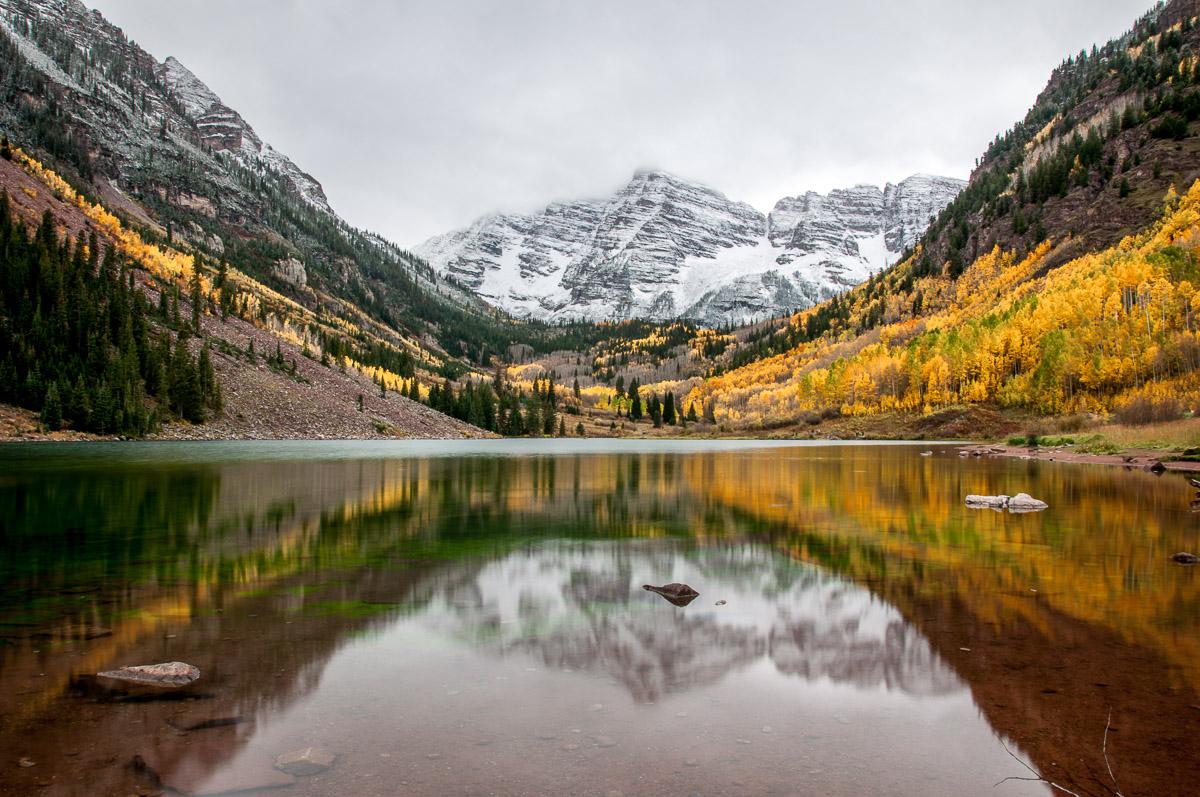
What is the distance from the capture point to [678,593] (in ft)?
43.2

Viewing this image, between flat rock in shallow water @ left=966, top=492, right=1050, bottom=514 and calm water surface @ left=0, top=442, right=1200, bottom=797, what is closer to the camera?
calm water surface @ left=0, top=442, right=1200, bottom=797

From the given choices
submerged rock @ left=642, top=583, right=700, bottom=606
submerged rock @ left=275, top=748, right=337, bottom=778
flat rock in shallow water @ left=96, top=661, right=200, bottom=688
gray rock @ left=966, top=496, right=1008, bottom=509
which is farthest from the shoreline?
flat rock in shallow water @ left=96, top=661, right=200, bottom=688

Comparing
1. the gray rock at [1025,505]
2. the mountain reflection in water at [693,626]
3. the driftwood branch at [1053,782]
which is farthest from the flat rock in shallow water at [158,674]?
the gray rock at [1025,505]

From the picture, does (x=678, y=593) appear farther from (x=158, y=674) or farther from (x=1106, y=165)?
(x=1106, y=165)

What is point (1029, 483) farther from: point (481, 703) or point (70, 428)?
point (70, 428)

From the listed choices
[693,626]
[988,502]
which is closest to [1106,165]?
[988,502]

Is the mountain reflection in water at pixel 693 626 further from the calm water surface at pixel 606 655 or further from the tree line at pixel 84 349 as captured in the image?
the tree line at pixel 84 349

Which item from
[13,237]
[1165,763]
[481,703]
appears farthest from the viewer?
[13,237]

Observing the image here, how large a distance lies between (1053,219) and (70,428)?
7520 inches

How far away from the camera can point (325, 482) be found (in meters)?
38.1

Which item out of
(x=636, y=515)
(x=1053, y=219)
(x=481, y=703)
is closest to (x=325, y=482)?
(x=636, y=515)

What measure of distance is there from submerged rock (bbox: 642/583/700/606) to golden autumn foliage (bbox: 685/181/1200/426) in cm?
6145

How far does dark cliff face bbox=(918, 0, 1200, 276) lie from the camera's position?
129 meters

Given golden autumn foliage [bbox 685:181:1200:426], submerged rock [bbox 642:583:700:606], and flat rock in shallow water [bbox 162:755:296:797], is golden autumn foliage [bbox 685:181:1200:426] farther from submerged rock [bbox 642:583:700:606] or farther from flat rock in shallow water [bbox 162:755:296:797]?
flat rock in shallow water [bbox 162:755:296:797]
